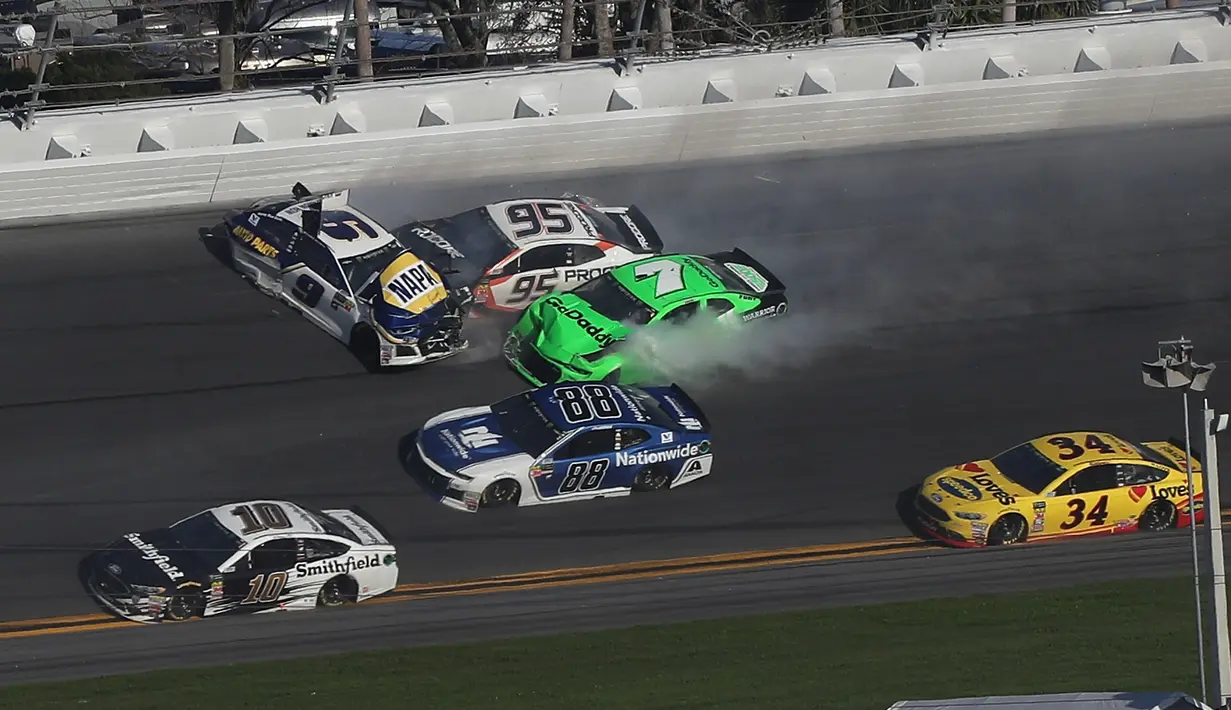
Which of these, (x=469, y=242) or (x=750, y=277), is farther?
(x=469, y=242)

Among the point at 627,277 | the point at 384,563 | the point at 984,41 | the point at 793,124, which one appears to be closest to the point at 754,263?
the point at 627,277

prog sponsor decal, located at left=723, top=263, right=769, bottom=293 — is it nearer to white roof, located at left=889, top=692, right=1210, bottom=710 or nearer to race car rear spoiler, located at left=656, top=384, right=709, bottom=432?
race car rear spoiler, located at left=656, top=384, right=709, bottom=432

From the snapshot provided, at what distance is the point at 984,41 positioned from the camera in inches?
1104

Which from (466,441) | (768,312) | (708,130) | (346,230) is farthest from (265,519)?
(708,130)

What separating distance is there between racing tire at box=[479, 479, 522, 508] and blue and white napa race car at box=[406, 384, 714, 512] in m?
0.01

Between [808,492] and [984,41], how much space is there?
13325 mm

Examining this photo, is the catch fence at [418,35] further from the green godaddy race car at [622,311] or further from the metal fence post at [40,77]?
the green godaddy race car at [622,311]

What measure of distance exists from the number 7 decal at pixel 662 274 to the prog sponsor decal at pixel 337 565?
5525 mm

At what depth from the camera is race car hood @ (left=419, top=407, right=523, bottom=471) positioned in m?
16.9

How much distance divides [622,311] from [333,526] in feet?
16.7

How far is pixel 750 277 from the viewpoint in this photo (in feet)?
67.4

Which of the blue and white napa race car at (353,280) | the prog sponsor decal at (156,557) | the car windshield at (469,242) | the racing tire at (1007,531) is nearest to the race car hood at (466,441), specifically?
the blue and white napa race car at (353,280)

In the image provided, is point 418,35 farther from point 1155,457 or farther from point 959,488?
point 1155,457

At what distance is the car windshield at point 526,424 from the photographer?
666 inches
